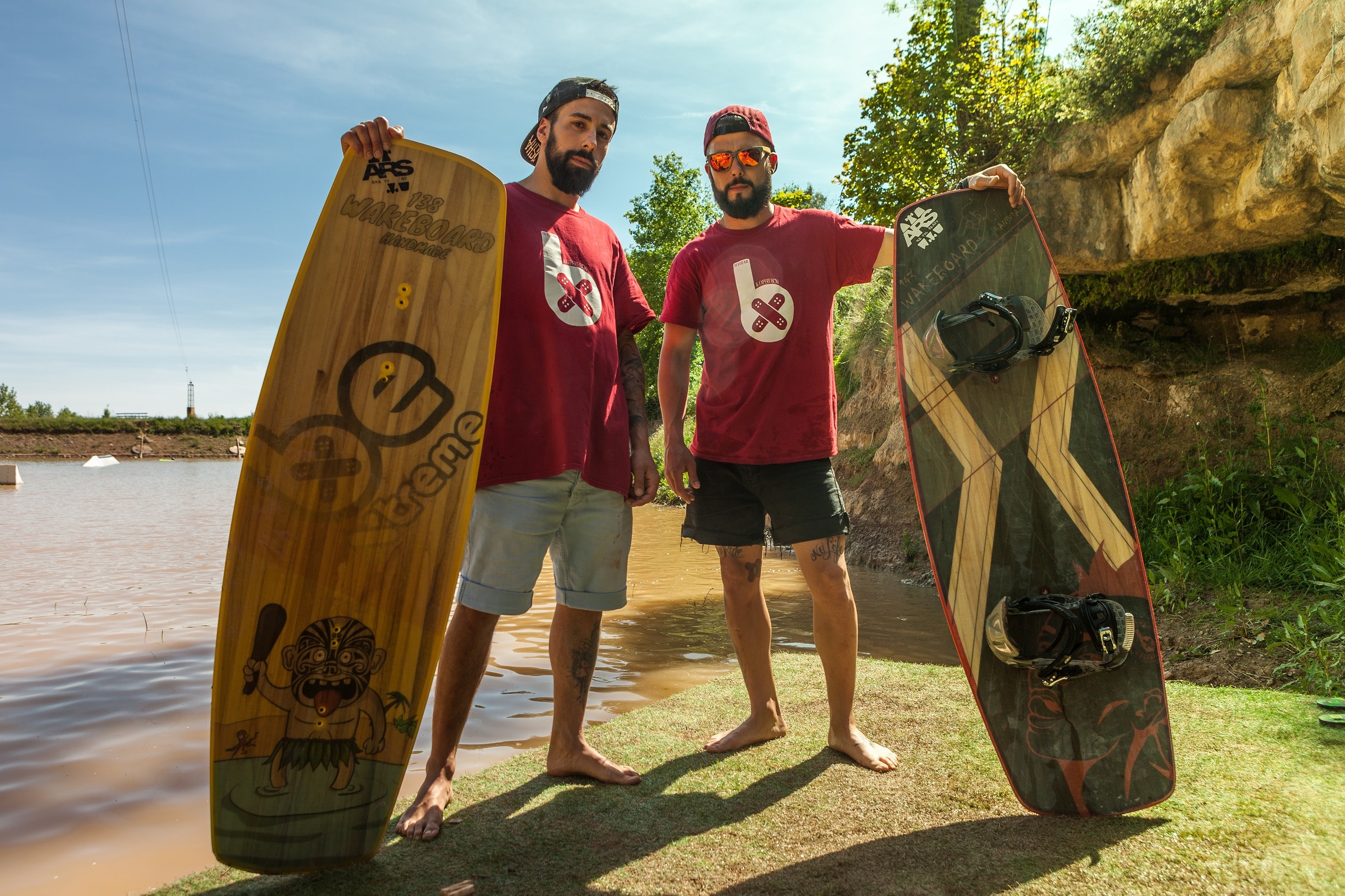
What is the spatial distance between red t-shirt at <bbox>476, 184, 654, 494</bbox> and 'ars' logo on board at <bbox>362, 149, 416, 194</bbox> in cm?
30

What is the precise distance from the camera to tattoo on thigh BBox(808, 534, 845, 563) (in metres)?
2.36

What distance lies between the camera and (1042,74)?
249 inches

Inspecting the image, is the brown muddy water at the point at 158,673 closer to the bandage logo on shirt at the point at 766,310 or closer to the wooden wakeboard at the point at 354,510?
the wooden wakeboard at the point at 354,510

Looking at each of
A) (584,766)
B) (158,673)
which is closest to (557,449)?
(584,766)

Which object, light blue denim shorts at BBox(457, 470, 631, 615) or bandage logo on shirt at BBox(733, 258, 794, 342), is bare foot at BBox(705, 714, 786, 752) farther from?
bandage logo on shirt at BBox(733, 258, 794, 342)

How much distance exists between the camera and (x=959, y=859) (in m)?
1.66

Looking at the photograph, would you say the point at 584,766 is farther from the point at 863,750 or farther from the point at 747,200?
the point at 747,200

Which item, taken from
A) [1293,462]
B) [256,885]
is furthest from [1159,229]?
[256,885]

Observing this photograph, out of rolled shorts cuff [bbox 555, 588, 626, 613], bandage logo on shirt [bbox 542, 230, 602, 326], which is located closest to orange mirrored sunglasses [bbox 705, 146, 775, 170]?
bandage logo on shirt [bbox 542, 230, 602, 326]

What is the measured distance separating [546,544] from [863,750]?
3.79 ft

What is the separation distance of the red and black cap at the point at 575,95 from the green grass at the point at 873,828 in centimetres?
203

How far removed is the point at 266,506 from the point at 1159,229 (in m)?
5.49

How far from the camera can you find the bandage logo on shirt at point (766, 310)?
243 centimetres

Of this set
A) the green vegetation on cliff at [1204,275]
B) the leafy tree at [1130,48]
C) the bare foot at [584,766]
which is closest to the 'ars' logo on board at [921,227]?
the bare foot at [584,766]
